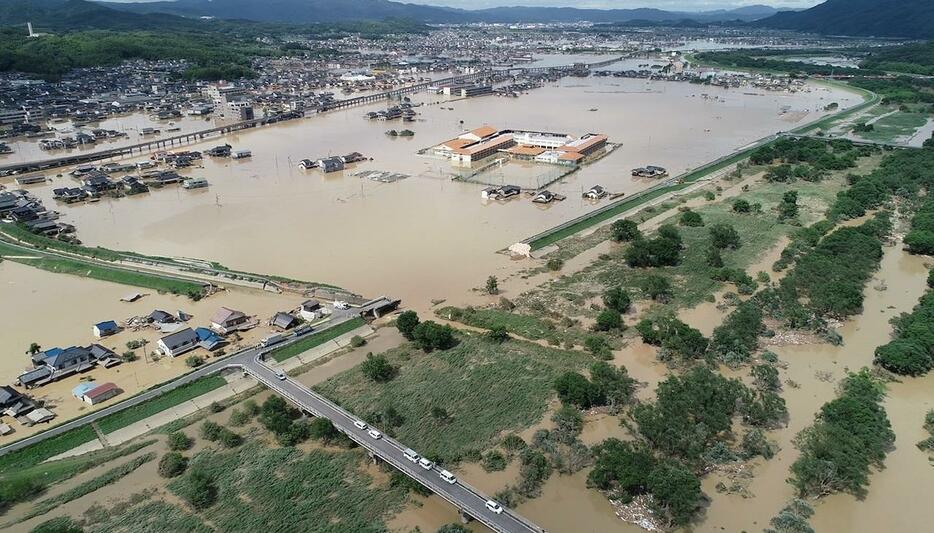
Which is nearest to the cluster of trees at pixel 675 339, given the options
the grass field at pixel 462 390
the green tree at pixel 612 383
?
the green tree at pixel 612 383

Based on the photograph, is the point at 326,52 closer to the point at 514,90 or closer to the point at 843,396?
the point at 514,90

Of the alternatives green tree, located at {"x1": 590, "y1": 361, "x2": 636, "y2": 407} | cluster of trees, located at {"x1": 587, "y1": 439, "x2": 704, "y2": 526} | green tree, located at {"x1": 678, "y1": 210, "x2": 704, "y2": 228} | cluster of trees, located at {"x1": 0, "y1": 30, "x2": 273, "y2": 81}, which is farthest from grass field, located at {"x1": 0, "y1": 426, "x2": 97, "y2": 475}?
cluster of trees, located at {"x1": 0, "y1": 30, "x2": 273, "y2": 81}

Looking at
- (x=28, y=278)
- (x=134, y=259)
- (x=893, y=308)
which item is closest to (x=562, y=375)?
(x=893, y=308)

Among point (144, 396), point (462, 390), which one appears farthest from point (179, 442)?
point (462, 390)

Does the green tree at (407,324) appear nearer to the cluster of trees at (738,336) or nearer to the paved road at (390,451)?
the paved road at (390,451)

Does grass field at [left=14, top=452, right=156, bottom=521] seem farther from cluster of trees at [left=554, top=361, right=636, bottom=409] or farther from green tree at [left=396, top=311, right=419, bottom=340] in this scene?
cluster of trees at [left=554, top=361, right=636, bottom=409]
